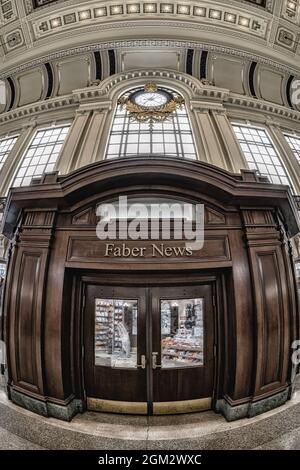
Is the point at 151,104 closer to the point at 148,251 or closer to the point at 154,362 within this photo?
the point at 148,251

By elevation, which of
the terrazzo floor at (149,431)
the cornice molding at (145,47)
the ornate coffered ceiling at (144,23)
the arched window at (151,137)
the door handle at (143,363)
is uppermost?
the ornate coffered ceiling at (144,23)

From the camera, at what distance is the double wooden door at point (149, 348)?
3807 millimetres

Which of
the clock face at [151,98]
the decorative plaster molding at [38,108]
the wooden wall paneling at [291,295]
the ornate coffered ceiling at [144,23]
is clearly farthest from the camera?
the decorative plaster molding at [38,108]

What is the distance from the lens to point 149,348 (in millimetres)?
3854

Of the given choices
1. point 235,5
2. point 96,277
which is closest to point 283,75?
point 235,5

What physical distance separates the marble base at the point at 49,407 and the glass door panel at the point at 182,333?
1648 millimetres

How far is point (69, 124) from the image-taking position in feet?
28.4

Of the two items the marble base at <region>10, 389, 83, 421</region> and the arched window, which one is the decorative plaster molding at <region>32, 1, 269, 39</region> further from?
the marble base at <region>10, 389, 83, 421</region>

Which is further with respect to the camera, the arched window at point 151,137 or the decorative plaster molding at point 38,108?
the decorative plaster molding at point 38,108

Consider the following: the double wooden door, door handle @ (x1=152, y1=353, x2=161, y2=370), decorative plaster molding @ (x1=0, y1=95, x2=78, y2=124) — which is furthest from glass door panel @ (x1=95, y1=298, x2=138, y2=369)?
decorative plaster molding @ (x1=0, y1=95, x2=78, y2=124)

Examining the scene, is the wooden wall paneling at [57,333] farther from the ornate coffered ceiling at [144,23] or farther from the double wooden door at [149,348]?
the ornate coffered ceiling at [144,23]

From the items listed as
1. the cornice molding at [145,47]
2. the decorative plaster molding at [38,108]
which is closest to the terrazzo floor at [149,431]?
the decorative plaster molding at [38,108]

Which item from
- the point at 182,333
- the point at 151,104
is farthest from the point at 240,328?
the point at 151,104

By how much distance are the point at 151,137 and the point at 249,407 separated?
8.10 meters
